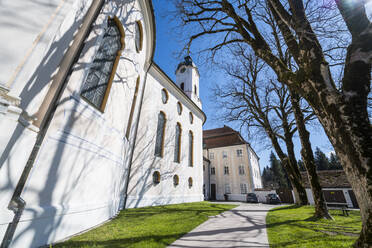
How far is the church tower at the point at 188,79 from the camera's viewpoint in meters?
23.0

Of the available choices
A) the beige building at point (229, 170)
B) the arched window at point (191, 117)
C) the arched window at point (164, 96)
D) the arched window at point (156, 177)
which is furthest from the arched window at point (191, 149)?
the beige building at point (229, 170)

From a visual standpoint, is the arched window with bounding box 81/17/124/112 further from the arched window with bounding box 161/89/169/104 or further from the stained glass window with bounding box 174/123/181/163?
the stained glass window with bounding box 174/123/181/163

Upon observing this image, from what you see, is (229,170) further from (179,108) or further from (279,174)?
(279,174)

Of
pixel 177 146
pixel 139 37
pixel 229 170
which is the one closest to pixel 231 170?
pixel 229 170

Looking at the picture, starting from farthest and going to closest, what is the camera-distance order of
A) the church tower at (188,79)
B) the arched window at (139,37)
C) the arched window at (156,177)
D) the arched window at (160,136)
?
the church tower at (188,79)
the arched window at (160,136)
the arched window at (156,177)
the arched window at (139,37)

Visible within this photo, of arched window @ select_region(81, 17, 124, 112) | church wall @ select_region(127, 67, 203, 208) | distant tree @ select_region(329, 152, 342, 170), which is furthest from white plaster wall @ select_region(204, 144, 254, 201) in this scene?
distant tree @ select_region(329, 152, 342, 170)

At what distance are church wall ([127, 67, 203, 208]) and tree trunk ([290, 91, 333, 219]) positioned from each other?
9369mm

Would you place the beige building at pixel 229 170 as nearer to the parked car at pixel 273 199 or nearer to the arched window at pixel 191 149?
the parked car at pixel 273 199

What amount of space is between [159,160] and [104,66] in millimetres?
8442

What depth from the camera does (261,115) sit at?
45.3ft

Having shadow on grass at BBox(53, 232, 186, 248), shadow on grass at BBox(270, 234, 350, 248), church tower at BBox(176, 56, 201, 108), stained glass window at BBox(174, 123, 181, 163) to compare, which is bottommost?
shadow on grass at BBox(270, 234, 350, 248)

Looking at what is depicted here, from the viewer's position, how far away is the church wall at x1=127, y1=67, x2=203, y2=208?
10359 millimetres

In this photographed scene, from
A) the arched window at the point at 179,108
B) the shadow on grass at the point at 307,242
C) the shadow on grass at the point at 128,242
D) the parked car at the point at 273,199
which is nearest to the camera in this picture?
the shadow on grass at the point at 128,242

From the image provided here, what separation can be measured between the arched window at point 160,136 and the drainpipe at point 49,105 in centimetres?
937
